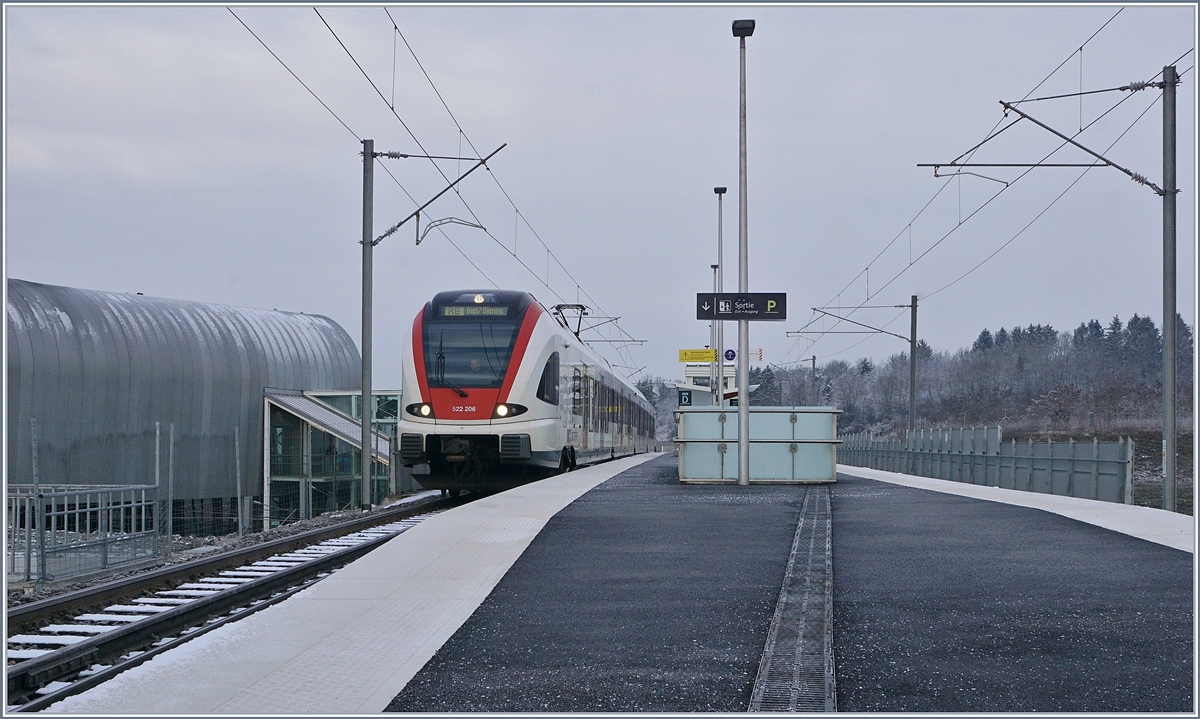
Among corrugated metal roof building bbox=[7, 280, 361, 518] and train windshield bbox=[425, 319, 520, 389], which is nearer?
train windshield bbox=[425, 319, 520, 389]

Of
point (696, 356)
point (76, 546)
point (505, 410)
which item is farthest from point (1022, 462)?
point (696, 356)

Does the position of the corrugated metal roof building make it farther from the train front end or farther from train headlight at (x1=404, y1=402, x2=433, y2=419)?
the train front end

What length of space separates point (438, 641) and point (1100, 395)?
9440 centimetres

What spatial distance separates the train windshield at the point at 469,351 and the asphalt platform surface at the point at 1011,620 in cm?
940

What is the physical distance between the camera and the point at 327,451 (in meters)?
42.7

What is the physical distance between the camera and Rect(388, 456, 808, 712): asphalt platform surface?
5496 millimetres

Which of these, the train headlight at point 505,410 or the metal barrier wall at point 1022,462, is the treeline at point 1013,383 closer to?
the metal barrier wall at point 1022,462

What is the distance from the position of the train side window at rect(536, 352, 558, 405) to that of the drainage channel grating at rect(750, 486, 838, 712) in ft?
34.4

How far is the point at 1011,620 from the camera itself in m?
7.06

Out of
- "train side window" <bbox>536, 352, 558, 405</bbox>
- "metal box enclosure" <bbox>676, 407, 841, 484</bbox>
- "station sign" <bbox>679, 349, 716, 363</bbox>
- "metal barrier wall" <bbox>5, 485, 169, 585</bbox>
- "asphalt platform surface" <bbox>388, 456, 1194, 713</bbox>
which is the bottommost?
"metal barrier wall" <bbox>5, 485, 169, 585</bbox>

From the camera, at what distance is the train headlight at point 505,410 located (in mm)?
19859

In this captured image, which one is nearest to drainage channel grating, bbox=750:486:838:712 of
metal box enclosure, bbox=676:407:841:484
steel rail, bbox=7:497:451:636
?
steel rail, bbox=7:497:451:636

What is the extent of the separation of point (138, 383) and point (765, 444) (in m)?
25.7

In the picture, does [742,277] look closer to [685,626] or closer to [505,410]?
[505,410]
